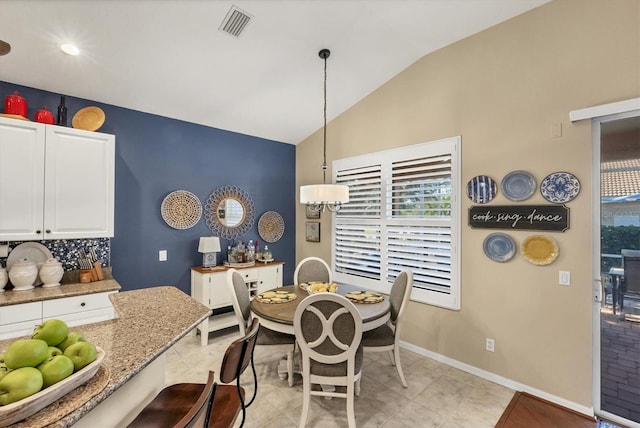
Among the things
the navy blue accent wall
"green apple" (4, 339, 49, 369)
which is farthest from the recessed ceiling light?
"green apple" (4, 339, 49, 369)

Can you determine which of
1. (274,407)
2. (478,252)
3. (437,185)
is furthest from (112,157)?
(478,252)

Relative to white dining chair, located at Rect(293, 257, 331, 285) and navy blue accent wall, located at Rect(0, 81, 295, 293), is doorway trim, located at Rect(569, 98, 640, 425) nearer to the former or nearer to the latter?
white dining chair, located at Rect(293, 257, 331, 285)

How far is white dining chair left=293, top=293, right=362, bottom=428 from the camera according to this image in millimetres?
2014

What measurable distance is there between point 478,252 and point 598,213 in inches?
37.1

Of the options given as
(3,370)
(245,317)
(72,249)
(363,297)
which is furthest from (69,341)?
(72,249)

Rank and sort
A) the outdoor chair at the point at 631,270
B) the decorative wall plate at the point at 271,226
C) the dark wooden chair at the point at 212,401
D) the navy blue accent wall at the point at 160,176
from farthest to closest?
the decorative wall plate at the point at 271,226
the navy blue accent wall at the point at 160,176
the outdoor chair at the point at 631,270
the dark wooden chair at the point at 212,401

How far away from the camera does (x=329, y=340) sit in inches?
81.7

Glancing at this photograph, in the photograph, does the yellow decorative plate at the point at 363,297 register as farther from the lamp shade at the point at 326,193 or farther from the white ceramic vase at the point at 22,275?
the white ceramic vase at the point at 22,275

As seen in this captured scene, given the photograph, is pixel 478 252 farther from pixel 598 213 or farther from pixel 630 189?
pixel 630 189

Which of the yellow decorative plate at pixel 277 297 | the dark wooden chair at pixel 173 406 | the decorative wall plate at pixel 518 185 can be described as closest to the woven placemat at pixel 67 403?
the dark wooden chair at pixel 173 406

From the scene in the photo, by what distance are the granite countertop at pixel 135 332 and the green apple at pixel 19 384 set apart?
0.33ft

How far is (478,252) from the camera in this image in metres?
2.92

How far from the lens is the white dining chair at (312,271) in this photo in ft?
11.5

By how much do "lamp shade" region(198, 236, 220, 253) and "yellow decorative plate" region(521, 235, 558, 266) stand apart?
3332 mm
